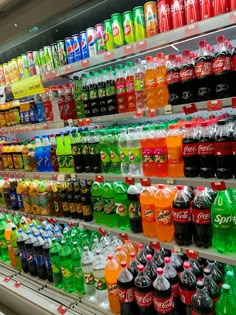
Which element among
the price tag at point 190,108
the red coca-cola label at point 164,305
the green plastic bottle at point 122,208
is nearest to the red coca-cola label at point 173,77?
the price tag at point 190,108

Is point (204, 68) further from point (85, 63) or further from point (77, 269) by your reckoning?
point (77, 269)

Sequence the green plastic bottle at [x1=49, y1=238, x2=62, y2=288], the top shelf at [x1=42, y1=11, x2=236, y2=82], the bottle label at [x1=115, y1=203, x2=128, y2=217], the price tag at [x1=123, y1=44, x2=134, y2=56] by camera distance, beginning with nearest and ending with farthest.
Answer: the top shelf at [x1=42, y1=11, x2=236, y2=82]
the price tag at [x1=123, y1=44, x2=134, y2=56]
the bottle label at [x1=115, y1=203, x2=128, y2=217]
the green plastic bottle at [x1=49, y1=238, x2=62, y2=288]

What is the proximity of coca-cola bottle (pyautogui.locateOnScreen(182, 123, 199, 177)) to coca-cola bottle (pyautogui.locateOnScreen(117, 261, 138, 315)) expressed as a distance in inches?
31.7

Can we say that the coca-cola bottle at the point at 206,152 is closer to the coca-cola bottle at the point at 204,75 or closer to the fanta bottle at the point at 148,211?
the coca-cola bottle at the point at 204,75

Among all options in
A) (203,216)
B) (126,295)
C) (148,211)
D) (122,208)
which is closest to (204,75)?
(203,216)

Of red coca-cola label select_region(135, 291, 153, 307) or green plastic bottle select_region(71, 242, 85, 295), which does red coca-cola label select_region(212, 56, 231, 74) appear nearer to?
red coca-cola label select_region(135, 291, 153, 307)

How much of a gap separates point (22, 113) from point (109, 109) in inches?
51.7

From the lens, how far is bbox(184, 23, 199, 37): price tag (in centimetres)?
169

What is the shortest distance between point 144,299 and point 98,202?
927 mm

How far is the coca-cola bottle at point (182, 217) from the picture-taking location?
6.33 feet

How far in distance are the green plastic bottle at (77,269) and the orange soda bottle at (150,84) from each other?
1442 mm

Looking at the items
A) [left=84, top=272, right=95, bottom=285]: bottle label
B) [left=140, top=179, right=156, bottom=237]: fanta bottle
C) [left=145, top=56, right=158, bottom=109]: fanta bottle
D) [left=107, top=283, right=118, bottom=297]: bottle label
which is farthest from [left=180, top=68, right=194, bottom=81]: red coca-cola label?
[left=84, top=272, right=95, bottom=285]: bottle label

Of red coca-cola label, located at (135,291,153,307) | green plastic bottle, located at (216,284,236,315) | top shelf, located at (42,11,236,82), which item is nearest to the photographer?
top shelf, located at (42,11,236,82)

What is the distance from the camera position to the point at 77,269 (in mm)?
2547
